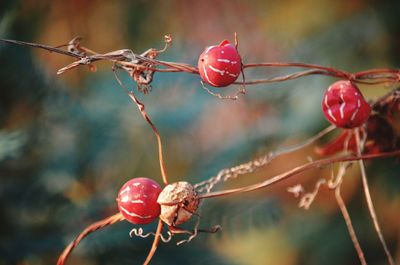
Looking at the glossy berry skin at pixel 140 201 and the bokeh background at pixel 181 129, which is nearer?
the glossy berry skin at pixel 140 201

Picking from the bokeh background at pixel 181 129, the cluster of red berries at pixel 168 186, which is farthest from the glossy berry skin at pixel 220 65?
the bokeh background at pixel 181 129

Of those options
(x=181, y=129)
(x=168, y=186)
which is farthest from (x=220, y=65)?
(x=181, y=129)

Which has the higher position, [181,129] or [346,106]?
[181,129]

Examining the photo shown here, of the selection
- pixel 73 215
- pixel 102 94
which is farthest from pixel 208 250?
pixel 102 94

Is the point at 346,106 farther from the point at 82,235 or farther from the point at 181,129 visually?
the point at 181,129

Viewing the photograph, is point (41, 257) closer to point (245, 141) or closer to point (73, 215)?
point (73, 215)

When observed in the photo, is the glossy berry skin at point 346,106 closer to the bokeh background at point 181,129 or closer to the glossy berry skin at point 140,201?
the glossy berry skin at point 140,201

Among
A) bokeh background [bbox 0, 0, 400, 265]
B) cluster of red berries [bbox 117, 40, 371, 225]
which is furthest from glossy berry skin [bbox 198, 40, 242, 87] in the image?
bokeh background [bbox 0, 0, 400, 265]
